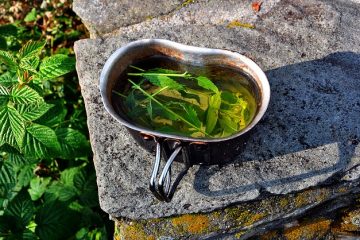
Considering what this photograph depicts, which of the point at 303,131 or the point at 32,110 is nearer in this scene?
the point at 303,131

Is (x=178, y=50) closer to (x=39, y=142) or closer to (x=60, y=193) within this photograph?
(x=39, y=142)

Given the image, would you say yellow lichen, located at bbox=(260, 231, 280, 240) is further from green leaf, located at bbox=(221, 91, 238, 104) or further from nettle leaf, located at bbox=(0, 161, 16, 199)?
nettle leaf, located at bbox=(0, 161, 16, 199)

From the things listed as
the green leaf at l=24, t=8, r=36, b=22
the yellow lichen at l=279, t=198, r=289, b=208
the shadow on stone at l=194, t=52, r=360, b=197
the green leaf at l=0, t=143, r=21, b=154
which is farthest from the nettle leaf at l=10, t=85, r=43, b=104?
the green leaf at l=24, t=8, r=36, b=22

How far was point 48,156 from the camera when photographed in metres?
2.06

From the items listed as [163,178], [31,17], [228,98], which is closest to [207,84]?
[228,98]

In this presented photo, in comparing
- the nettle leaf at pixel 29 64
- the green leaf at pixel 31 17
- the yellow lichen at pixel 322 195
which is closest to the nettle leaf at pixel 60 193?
the nettle leaf at pixel 29 64

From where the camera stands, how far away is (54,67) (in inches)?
81.8

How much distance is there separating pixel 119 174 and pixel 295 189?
1.88 ft

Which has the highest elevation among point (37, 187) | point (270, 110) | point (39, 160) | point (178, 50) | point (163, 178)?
point (178, 50)

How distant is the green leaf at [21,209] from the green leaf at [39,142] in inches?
14.0

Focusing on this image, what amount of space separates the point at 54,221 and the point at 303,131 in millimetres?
1102

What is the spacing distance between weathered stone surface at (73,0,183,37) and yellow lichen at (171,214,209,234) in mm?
890

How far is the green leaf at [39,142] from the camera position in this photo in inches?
79.6

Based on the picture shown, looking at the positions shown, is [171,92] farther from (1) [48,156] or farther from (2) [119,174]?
(1) [48,156]
